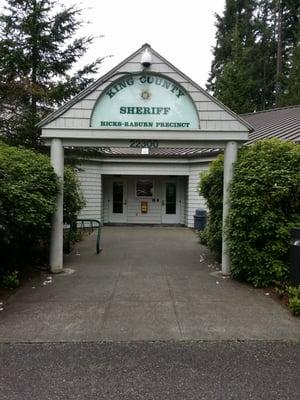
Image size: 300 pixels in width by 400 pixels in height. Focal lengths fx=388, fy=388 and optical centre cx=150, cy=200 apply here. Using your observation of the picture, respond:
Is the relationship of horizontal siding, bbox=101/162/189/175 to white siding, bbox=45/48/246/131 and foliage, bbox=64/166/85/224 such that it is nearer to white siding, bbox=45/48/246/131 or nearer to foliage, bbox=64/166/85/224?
foliage, bbox=64/166/85/224

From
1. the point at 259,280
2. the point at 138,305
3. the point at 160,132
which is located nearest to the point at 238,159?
the point at 160,132

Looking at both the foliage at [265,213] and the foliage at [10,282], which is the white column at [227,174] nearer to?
the foliage at [265,213]

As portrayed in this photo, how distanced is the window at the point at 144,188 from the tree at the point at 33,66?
7097mm

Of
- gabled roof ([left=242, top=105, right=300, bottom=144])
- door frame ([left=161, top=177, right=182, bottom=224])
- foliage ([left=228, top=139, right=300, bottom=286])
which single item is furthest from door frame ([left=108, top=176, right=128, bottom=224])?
foliage ([left=228, top=139, right=300, bottom=286])

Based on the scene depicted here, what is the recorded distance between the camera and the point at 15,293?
6570 mm

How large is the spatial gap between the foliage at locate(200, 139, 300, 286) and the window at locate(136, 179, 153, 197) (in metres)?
11.0

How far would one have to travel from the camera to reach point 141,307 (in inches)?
229

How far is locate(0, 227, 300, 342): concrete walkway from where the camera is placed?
4789 millimetres

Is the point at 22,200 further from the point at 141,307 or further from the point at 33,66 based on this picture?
the point at 33,66

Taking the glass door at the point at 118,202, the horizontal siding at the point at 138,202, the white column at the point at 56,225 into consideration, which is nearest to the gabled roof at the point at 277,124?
the horizontal siding at the point at 138,202

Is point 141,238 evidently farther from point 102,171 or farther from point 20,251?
point 20,251

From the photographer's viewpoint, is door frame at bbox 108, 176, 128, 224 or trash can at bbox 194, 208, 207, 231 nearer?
trash can at bbox 194, 208, 207, 231

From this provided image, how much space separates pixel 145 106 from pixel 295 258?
409cm

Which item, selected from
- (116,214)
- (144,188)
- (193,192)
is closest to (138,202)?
(144,188)
